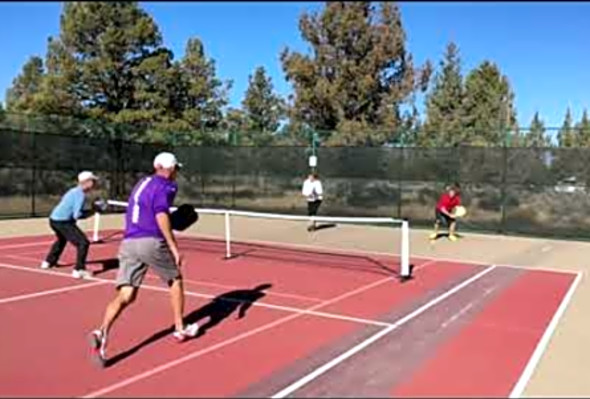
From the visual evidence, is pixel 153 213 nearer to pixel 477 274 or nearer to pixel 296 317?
pixel 296 317

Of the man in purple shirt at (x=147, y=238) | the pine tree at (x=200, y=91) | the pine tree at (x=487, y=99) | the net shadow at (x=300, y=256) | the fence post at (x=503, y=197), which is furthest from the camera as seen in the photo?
the pine tree at (x=487, y=99)

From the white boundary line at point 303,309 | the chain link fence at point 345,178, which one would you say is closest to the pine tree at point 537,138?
the chain link fence at point 345,178

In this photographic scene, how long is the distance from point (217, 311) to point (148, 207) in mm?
2710

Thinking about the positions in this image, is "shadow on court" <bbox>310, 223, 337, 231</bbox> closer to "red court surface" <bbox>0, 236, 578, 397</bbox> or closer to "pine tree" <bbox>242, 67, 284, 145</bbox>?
"red court surface" <bbox>0, 236, 578, 397</bbox>

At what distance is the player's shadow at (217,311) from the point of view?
737 centimetres

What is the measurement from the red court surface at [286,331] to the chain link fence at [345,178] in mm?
7858

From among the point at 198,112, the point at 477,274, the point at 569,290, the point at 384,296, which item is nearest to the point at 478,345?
the point at 384,296

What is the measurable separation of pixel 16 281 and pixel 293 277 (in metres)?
4.18

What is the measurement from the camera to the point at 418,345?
7.88 meters

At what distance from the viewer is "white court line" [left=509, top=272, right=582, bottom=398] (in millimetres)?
6412

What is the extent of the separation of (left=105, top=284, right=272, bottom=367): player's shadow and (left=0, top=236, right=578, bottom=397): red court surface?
2cm

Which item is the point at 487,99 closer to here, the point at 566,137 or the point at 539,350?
the point at 566,137

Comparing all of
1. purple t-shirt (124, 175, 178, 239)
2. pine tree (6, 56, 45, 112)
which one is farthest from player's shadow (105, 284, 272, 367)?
pine tree (6, 56, 45, 112)

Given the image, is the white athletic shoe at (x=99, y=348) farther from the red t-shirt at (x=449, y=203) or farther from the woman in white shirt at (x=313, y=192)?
the woman in white shirt at (x=313, y=192)
